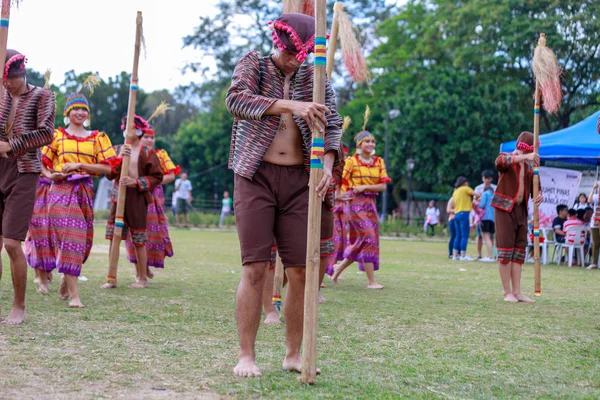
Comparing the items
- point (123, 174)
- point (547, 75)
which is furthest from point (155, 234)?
point (547, 75)

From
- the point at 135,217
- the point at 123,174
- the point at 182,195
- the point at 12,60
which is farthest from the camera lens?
the point at 182,195

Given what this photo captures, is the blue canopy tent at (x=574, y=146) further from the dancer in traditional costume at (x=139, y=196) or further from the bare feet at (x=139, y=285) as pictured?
the bare feet at (x=139, y=285)

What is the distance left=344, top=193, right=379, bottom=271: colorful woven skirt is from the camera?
10.2m

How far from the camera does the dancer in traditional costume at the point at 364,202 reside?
10141 mm

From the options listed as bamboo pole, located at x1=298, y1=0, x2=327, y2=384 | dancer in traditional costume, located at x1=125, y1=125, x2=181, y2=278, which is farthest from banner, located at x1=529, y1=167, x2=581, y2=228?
bamboo pole, located at x1=298, y1=0, x2=327, y2=384

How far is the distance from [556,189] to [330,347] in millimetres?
13638

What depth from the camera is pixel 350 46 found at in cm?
796

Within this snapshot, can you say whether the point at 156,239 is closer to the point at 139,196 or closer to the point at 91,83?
the point at 139,196

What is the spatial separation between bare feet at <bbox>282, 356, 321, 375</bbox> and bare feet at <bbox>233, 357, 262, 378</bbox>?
0.72 feet

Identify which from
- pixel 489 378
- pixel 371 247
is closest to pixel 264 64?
pixel 489 378

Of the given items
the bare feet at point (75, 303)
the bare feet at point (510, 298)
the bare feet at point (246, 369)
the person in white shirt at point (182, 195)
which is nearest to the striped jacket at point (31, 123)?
the bare feet at point (75, 303)

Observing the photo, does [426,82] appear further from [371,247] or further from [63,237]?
[63,237]

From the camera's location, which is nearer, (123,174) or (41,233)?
(41,233)

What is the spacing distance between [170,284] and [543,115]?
1112 inches
